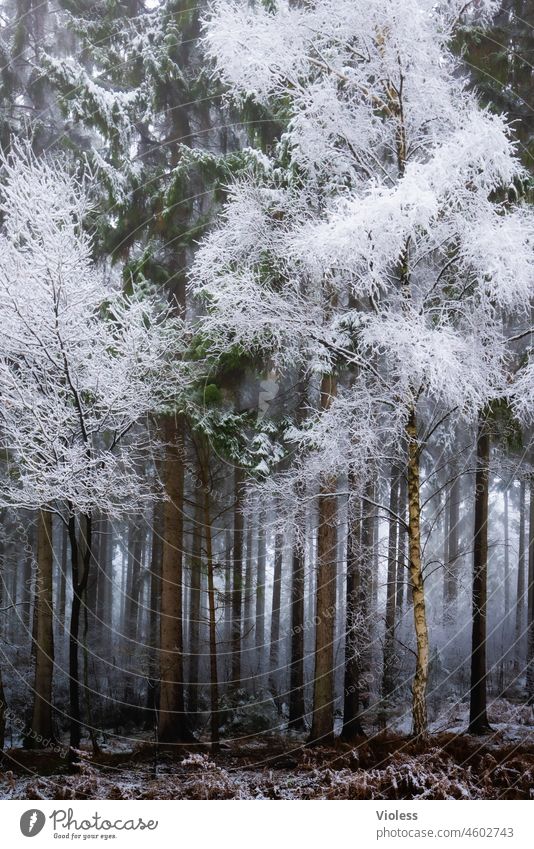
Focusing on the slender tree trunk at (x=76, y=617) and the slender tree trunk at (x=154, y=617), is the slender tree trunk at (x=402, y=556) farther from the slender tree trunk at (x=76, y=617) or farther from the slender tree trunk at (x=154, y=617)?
the slender tree trunk at (x=76, y=617)

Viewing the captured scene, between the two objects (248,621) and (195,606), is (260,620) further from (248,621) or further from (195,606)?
(195,606)

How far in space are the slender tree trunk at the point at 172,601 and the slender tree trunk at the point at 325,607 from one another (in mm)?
1473

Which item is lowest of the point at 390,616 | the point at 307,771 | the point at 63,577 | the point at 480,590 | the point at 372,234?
the point at 307,771

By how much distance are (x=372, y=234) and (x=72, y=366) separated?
3051 mm

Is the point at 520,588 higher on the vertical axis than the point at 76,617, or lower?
higher

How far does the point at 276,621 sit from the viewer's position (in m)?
8.81

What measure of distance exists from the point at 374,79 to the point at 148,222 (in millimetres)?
2921

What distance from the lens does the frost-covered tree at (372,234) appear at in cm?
528

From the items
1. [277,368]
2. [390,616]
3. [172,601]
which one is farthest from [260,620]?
[277,368]

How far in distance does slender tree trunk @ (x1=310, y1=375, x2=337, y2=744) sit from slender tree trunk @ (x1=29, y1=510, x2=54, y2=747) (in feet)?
10.6

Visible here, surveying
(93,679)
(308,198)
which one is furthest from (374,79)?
(93,679)

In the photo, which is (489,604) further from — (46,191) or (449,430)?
(46,191)

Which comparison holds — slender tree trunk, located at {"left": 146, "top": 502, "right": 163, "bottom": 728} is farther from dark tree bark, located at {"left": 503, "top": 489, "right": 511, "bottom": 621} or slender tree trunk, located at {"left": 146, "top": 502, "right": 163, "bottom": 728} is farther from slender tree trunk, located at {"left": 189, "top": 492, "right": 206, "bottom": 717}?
dark tree bark, located at {"left": 503, "top": 489, "right": 511, "bottom": 621}
